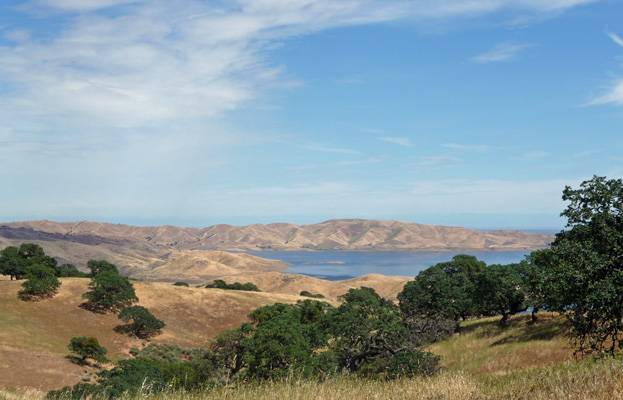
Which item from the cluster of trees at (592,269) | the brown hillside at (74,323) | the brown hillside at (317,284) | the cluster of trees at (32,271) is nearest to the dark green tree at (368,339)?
the cluster of trees at (592,269)

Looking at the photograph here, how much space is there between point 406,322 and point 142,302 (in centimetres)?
4871

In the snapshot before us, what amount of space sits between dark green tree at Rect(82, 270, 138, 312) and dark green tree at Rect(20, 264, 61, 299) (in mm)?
5337

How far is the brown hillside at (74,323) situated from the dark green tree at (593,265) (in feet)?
132

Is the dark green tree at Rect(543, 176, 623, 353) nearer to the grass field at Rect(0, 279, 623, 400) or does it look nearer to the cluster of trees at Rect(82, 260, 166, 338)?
the grass field at Rect(0, 279, 623, 400)

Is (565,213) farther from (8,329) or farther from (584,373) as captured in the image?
(8,329)

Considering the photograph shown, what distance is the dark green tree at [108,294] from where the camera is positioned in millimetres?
64188

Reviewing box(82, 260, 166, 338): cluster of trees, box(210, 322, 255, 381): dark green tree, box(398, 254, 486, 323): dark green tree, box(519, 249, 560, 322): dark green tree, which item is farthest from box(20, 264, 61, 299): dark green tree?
box(519, 249, 560, 322): dark green tree

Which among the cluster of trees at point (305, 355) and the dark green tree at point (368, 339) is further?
the dark green tree at point (368, 339)

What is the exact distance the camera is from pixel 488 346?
129 ft

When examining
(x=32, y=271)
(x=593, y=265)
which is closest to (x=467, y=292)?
(x=593, y=265)

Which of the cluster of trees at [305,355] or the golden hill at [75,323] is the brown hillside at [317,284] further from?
the cluster of trees at [305,355]

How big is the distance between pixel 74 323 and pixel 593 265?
62.4 meters

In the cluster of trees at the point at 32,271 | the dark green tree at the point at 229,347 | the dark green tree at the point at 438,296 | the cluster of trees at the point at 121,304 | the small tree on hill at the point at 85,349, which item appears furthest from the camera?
the cluster of trees at the point at 32,271

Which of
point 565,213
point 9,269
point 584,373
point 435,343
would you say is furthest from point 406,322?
point 9,269
